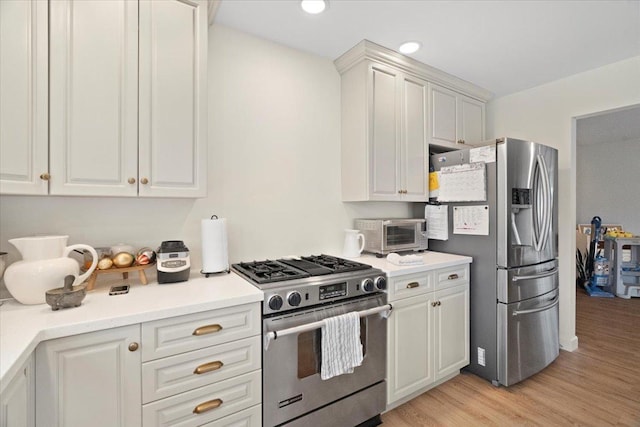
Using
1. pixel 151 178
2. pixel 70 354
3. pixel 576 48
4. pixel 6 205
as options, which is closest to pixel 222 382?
pixel 70 354

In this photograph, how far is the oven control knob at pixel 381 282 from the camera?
6.14 ft

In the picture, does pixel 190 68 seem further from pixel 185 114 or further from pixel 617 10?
pixel 617 10

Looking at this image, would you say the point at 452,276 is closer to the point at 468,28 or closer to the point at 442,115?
the point at 442,115

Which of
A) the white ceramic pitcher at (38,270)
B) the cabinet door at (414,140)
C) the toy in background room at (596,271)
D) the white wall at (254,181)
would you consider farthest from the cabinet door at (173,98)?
the toy in background room at (596,271)

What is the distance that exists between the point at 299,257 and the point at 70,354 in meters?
1.47

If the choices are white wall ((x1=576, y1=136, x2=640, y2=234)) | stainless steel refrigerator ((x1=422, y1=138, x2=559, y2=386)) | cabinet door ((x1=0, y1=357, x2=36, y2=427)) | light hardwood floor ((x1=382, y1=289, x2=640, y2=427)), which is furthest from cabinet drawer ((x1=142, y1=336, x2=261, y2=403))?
white wall ((x1=576, y1=136, x2=640, y2=234))

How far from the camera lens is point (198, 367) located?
1322 mm

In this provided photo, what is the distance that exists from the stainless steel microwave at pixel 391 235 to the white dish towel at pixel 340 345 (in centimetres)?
87

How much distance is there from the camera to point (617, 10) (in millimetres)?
1853

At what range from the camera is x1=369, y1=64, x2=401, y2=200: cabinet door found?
7.69 ft

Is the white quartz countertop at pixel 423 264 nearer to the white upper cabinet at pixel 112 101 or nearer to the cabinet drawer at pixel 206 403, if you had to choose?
the cabinet drawer at pixel 206 403

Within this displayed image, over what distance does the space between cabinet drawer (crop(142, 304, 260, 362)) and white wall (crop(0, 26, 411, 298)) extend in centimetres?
68

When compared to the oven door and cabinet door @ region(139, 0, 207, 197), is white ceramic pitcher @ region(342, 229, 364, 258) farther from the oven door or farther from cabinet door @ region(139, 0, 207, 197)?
cabinet door @ region(139, 0, 207, 197)

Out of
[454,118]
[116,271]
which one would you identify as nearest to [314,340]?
[116,271]
